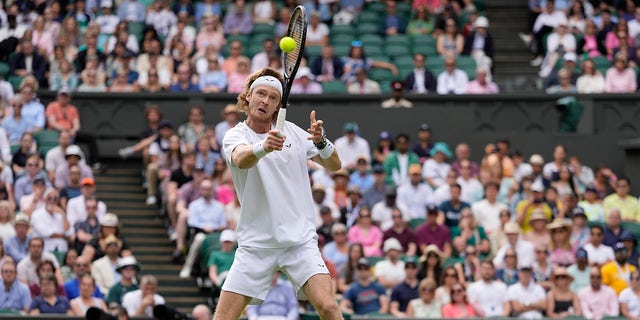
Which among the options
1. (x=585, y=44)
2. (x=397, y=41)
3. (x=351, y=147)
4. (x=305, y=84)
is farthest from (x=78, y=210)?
(x=585, y=44)

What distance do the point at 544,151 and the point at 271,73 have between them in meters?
12.4

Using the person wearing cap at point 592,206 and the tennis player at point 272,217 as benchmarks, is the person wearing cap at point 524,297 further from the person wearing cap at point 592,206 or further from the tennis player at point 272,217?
the tennis player at point 272,217

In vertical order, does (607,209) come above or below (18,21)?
below

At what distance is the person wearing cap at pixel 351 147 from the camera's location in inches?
763

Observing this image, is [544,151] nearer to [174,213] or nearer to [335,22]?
[335,22]

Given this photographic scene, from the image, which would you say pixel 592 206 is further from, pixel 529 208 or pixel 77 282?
pixel 77 282

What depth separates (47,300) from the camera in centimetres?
1544

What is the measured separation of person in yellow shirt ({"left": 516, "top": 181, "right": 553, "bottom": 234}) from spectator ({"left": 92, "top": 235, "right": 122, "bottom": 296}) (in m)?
5.11

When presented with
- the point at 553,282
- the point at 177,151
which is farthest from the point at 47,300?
the point at 553,282

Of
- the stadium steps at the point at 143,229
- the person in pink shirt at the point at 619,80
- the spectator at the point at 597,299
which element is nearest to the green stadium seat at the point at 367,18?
the person in pink shirt at the point at 619,80

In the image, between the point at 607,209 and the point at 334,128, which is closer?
the point at 607,209

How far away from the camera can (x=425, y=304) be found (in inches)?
623

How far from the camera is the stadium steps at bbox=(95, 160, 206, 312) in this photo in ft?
57.1

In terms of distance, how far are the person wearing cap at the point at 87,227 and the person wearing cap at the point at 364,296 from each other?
3195mm
